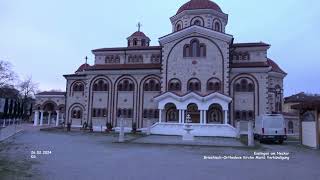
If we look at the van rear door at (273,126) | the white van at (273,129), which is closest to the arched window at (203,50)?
the white van at (273,129)

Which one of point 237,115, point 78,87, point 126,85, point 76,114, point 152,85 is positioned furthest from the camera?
point 78,87

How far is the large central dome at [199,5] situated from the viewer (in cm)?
4686

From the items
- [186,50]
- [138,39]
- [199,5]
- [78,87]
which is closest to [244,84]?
[186,50]

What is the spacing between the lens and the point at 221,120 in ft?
135

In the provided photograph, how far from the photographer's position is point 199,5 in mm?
47281

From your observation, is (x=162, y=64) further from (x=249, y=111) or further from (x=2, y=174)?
(x=2, y=174)

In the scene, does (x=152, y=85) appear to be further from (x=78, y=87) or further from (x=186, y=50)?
(x=78, y=87)

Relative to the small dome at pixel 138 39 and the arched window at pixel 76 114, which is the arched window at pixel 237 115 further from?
the arched window at pixel 76 114

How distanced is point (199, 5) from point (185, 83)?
1219 centimetres

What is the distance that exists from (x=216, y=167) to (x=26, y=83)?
85.4m

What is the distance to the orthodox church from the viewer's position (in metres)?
39.9

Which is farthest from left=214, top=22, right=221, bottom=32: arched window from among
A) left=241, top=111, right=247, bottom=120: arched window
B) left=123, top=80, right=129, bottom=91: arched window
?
left=123, top=80, right=129, bottom=91: arched window

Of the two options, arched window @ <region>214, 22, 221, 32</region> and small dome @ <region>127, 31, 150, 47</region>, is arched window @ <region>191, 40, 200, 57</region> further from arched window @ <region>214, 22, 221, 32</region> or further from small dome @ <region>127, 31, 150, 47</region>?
small dome @ <region>127, 31, 150, 47</region>

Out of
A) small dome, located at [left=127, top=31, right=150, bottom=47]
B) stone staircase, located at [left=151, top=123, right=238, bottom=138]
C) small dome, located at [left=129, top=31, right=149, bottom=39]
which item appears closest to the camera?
stone staircase, located at [left=151, top=123, right=238, bottom=138]
